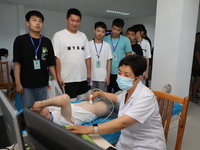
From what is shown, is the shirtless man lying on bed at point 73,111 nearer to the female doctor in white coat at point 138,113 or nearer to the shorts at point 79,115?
the shorts at point 79,115

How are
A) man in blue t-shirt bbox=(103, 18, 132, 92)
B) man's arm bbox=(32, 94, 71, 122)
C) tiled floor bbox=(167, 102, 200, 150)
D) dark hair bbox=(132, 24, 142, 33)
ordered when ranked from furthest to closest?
dark hair bbox=(132, 24, 142, 33), man in blue t-shirt bbox=(103, 18, 132, 92), tiled floor bbox=(167, 102, 200, 150), man's arm bbox=(32, 94, 71, 122)

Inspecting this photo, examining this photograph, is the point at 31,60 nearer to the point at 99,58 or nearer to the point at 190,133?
the point at 99,58

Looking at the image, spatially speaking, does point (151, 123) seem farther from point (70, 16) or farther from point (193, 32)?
point (193, 32)

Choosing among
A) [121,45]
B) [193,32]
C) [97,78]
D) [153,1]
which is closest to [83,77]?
[97,78]

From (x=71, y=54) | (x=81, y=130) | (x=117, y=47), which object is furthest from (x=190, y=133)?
(x=81, y=130)

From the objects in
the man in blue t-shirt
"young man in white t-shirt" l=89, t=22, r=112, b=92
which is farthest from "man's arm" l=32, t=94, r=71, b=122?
the man in blue t-shirt

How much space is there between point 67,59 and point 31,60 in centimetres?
46

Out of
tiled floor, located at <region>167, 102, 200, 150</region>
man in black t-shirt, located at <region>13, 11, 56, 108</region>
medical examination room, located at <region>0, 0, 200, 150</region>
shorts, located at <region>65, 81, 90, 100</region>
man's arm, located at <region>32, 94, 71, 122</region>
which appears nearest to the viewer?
medical examination room, located at <region>0, 0, 200, 150</region>

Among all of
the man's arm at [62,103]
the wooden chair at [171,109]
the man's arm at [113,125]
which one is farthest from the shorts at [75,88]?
the man's arm at [113,125]

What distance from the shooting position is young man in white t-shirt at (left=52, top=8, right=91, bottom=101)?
215 centimetres

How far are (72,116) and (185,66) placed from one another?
214 cm

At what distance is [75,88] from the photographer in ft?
7.52

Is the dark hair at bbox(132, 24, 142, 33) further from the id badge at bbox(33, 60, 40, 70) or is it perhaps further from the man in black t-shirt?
the id badge at bbox(33, 60, 40, 70)

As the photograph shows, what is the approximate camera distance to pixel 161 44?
9.24 ft
